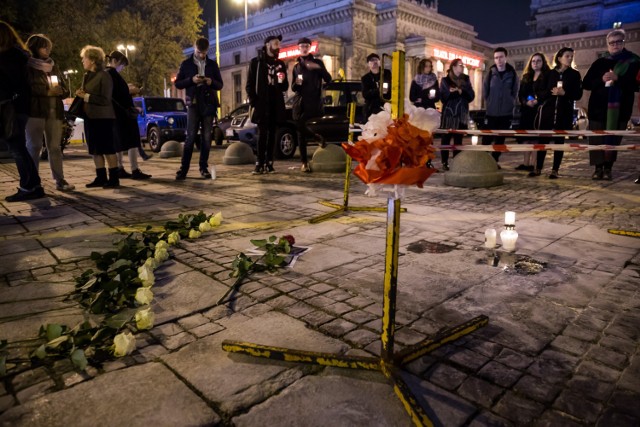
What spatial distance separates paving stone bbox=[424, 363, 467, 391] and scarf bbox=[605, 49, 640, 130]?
22.8ft

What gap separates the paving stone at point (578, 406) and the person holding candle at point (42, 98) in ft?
21.8

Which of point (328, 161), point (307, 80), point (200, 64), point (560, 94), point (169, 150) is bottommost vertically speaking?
point (328, 161)

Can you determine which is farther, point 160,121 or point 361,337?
point 160,121

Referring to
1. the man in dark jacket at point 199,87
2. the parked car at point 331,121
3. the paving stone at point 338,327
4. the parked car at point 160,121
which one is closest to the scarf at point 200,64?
the man in dark jacket at point 199,87

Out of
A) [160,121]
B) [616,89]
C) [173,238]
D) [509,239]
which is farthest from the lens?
[160,121]

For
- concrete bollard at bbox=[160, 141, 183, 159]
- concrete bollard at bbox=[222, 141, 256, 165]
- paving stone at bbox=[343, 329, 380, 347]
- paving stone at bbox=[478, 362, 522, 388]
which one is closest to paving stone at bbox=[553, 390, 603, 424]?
paving stone at bbox=[478, 362, 522, 388]

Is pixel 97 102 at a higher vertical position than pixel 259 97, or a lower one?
lower

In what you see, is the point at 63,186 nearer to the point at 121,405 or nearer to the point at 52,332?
the point at 52,332

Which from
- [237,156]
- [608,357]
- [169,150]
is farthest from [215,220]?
[169,150]

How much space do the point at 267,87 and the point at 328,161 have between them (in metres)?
1.92

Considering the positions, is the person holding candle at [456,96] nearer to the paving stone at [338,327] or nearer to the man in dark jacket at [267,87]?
the man in dark jacket at [267,87]

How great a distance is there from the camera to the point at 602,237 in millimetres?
3859

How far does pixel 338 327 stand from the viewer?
2.21m

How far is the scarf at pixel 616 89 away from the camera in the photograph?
6.72 m
